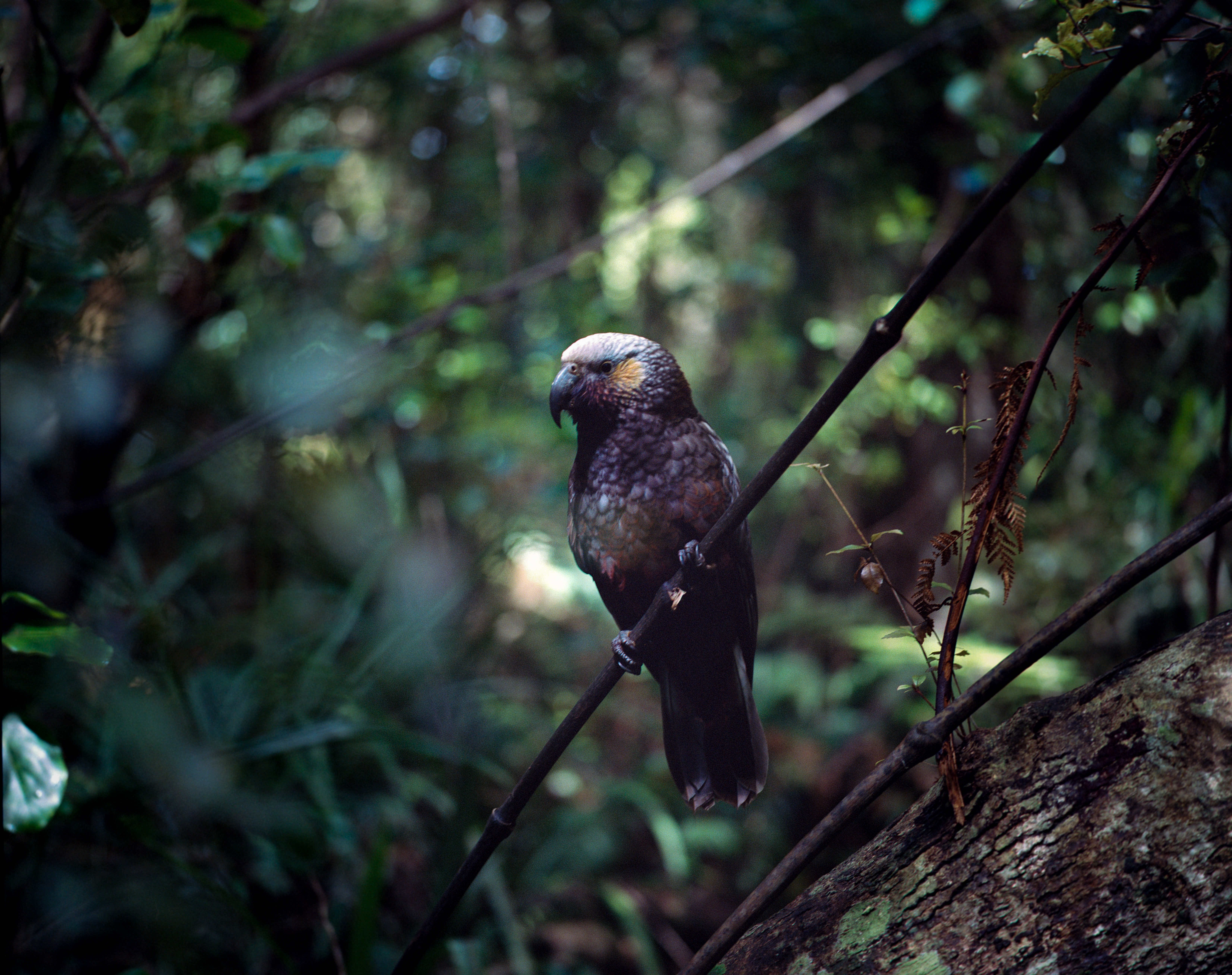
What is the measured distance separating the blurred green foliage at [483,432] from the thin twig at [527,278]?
0.09m

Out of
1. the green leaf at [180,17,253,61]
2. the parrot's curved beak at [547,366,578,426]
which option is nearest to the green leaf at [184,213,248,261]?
the green leaf at [180,17,253,61]

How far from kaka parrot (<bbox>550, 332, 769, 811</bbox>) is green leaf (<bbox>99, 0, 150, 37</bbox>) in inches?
40.1

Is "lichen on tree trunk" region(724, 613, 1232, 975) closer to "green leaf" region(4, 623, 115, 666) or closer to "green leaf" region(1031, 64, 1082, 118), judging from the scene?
"green leaf" region(1031, 64, 1082, 118)

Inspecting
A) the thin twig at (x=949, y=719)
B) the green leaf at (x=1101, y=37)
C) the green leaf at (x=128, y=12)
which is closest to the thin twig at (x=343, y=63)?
the green leaf at (x=128, y=12)

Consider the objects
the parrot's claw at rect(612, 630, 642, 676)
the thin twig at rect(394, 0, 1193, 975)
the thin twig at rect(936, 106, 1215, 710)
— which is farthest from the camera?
the parrot's claw at rect(612, 630, 642, 676)

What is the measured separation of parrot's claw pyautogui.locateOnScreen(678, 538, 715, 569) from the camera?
39.3 inches

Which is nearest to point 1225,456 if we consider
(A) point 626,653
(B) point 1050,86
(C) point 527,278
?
(B) point 1050,86

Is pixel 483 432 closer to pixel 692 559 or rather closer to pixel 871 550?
pixel 692 559

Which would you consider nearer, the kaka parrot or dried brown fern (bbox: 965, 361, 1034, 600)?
dried brown fern (bbox: 965, 361, 1034, 600)

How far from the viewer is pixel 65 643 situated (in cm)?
121

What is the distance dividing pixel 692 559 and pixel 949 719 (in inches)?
14.6

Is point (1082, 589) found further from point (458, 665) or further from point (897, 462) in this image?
point (458, 665)

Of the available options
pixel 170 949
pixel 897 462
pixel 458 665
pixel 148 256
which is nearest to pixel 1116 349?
pixel 897 462

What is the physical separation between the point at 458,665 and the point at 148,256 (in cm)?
167
